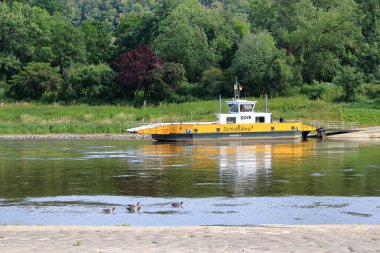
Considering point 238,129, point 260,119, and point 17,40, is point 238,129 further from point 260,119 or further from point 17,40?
point 17,40

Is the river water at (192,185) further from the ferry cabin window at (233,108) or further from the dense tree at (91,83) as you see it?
the dense tree at (91,83)

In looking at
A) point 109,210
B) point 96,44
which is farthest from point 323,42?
point 109,210

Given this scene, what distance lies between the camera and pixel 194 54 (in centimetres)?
10656

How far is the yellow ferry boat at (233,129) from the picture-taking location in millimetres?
74625

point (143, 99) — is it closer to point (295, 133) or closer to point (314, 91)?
point (314, 91)

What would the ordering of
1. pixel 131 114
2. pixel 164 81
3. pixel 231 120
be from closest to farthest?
pixel 231 120, pixel 131 114, pixel 164 81

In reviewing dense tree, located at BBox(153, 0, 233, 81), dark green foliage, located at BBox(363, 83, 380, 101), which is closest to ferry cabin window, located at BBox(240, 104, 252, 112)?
dark green foliage, located at BBox(363, 83, 380, 101)

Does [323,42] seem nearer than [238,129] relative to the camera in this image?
No

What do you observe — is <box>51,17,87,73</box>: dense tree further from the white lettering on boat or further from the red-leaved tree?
the white lettering on boat

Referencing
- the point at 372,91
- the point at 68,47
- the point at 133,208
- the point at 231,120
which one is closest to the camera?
the point at 133,208

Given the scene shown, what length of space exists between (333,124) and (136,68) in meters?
24.9

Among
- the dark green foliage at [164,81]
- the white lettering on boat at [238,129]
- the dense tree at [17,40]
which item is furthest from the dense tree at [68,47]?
the white lettering on boat at [238,129]

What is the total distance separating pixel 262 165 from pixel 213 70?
52.2 m

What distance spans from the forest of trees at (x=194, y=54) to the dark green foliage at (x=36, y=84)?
0.12m
